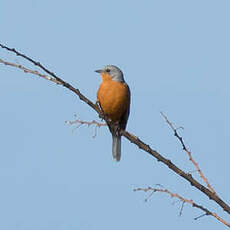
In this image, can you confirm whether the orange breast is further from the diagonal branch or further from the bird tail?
the diagonal branch

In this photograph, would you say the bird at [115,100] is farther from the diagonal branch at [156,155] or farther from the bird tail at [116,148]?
the diagonal branch at [156,155]

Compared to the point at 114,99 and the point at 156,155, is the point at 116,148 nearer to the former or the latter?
the point at 114,99

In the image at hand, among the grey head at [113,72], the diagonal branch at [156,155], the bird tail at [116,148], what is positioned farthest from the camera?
the grey head at [113,72]

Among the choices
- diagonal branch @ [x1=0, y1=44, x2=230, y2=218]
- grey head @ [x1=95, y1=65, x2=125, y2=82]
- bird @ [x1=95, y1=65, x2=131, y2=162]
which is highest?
grey head @ [x1=95, y1=65, x2=125, y2=82]

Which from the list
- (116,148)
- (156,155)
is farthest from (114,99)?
(156,155)

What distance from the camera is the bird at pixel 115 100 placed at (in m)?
8.28

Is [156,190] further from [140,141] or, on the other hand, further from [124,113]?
[124,113]

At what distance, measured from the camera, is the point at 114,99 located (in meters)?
8.30

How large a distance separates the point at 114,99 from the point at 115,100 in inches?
0.9

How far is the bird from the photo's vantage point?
326 inches

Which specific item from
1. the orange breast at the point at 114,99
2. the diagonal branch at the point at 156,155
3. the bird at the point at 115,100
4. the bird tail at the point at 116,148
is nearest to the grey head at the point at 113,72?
the bird at the point at 115,100

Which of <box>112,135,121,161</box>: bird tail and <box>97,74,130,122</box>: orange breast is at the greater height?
<box>97,74,130,122</box>: orange breast

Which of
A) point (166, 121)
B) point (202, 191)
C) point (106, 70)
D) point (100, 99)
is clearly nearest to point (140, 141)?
point (166, 121)

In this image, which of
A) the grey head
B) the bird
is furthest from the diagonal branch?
the grey head
